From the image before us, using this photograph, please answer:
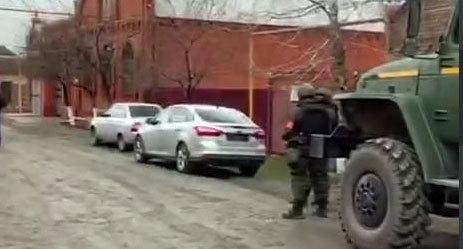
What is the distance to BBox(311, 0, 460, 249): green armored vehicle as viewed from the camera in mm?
7547

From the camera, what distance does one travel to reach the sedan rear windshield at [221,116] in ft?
57.2

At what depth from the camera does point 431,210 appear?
8.05 meters

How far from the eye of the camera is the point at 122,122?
25016 mm

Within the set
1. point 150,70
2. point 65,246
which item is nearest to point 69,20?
point 150,70

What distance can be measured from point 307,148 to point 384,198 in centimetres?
276

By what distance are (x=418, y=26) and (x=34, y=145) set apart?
67.9 feet

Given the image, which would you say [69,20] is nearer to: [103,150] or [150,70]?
[150,70]

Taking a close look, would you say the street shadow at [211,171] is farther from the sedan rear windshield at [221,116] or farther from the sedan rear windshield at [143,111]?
the sedan rear windshield at [143,111]

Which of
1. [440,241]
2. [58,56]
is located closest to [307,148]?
[440,241]

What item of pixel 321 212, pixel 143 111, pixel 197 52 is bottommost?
pixel 321 212

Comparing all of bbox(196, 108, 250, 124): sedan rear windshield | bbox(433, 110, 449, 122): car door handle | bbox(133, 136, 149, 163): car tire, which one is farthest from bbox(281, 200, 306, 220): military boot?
bbox(133, 136, 149, 163): car tire

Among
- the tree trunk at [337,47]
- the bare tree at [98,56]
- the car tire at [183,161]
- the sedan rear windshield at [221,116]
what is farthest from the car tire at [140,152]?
the bare tree at [98,56]

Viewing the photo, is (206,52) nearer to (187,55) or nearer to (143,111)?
(187,55)

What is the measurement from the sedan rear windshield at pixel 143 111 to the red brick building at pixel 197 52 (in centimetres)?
322
